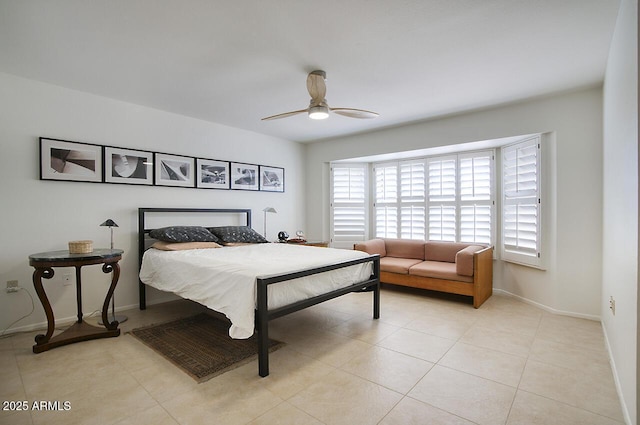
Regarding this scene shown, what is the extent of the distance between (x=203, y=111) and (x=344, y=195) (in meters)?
2.88

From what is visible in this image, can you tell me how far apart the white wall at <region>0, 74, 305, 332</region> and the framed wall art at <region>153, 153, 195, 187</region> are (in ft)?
0.32

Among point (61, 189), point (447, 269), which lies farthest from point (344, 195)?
point (61, 189)

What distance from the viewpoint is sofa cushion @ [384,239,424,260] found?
506 centimetres

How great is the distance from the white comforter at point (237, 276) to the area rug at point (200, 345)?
16.3 inches

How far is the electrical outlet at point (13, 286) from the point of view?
3112mm

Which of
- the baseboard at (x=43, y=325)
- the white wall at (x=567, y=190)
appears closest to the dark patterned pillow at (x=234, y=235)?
the baseboard at (x=43, y=325)

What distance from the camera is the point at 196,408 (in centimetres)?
194

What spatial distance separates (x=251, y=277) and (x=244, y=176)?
10.3 feet

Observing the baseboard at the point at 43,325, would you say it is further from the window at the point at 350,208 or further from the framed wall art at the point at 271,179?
the window at the point at 350,208

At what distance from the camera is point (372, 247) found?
5082 mm

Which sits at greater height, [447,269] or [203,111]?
[203,111]

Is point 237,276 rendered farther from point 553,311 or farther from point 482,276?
point 553,311

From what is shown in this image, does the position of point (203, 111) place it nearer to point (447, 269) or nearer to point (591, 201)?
point (447, 269)

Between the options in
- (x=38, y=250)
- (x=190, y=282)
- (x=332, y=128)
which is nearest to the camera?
(x=190, y=282)
